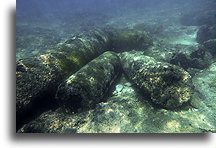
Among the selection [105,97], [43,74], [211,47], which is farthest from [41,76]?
[211,47]

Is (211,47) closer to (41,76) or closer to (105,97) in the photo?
(105,97)

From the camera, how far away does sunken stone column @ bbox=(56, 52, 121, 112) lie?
3.51 meters

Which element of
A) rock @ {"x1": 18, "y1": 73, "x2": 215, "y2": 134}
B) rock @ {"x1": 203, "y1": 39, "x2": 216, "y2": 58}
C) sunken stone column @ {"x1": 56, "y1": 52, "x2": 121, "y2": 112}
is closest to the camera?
rock @ {"x1": 18, "y1": 73, "x2": 215, "y2": 134}

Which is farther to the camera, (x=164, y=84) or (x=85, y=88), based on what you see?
(x=164, y=84)

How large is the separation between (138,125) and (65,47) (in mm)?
3621

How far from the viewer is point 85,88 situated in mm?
3584

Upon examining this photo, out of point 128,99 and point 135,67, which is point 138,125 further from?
point 135,67

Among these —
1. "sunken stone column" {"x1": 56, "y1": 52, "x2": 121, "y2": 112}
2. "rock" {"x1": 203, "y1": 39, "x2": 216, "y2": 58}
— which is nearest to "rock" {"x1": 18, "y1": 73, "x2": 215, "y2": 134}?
"sunken stone column" {"x1": 56, "y1": 52, "x2": 121, "y2": 112}

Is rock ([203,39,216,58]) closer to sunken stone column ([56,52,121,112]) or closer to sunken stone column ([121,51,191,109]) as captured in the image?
sunken stone column ([121,51,191,109])

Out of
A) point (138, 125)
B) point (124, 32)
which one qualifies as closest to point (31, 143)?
point (138, 125)

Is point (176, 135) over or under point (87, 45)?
under

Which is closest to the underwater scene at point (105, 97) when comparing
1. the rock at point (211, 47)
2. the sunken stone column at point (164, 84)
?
the sunken stone column at point (164, 84)

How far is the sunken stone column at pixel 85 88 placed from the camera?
3510 millimetres

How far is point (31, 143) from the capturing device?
323 cm
